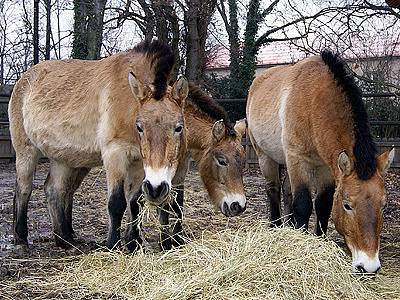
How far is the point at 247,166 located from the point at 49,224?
756 centimetres

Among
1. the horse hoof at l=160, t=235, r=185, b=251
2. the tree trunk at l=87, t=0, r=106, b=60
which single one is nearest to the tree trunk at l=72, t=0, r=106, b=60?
the tree trunk at l=87, t=0, r=106, b=60

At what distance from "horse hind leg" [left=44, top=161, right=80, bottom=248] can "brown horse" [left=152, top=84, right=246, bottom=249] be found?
1061 millimetres

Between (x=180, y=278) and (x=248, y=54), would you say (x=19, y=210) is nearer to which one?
(x=180, y=278)

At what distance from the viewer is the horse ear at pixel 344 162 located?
3.97m

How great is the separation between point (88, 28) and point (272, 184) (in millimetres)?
11126

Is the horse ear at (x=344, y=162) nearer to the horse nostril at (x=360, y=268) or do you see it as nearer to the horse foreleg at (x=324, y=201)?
the horse nostril at (x=360, y=268)

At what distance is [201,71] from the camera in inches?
701

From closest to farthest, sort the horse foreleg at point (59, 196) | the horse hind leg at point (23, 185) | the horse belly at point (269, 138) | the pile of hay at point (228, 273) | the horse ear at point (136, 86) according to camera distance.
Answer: the pile of hay at point (228, 273) → the horse ear at point (136, 86) → the horse hind leg at point (23, 185) → the horse foreleg at point (59, 196) → the horse belly at point (269, 138)

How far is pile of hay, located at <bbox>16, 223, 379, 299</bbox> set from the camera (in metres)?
3.30

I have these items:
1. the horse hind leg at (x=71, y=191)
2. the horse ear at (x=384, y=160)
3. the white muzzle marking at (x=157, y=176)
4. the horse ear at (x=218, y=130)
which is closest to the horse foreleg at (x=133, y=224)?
the white muzzle marking at (x=157, y=176)

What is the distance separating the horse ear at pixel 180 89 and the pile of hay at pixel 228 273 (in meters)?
1.11

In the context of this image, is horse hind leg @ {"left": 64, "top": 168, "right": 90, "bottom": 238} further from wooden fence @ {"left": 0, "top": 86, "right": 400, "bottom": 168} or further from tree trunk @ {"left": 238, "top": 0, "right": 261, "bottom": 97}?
tree trunk @ {"left": 238, "top": 0, "right": 261, "bottom": 97}

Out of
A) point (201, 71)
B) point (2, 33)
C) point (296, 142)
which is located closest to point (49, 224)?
point (296, 142)

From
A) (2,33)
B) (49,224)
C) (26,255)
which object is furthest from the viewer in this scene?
(2,33)
